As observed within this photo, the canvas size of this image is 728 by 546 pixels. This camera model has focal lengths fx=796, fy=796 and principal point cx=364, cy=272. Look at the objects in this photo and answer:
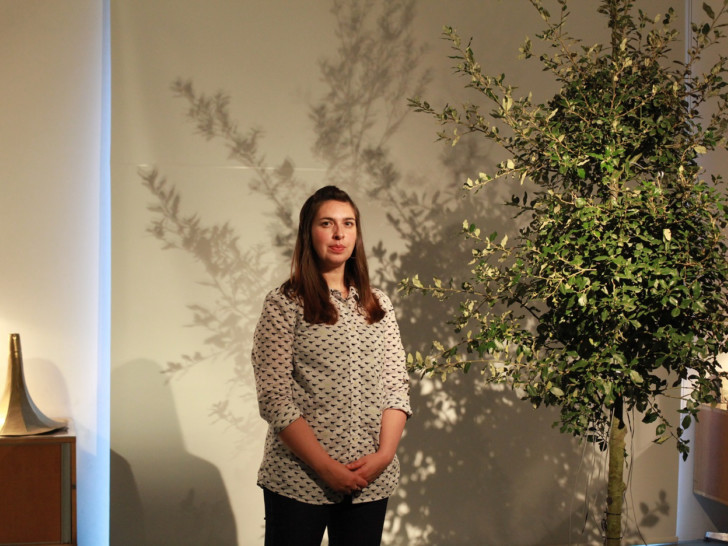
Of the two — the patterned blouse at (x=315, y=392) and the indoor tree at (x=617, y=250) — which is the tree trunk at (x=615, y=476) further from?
the patterned blouse at (x=315, y=392)

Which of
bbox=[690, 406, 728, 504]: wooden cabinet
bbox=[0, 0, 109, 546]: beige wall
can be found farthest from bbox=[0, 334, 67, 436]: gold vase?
bbox=[690, 406, 728, 504]: wooden cabinet

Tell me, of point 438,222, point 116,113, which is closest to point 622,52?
point 438,222

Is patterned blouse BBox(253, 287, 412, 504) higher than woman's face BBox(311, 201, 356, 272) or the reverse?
the reverse

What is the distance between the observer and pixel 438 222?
11.9ft

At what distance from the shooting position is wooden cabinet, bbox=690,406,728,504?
3725 millimetres

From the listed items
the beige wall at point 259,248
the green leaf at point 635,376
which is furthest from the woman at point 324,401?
the beige wall at point 259,248

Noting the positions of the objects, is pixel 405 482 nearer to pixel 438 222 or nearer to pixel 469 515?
pixel 469 515

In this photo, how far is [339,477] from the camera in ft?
6.59

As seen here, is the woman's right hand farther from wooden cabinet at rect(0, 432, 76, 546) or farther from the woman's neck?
wooden cabinet at rect(0, 432, 76, 546)

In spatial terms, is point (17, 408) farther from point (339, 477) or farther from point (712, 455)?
point (712, 455)

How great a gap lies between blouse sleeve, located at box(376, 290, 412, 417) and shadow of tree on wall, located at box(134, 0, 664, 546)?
130 cm

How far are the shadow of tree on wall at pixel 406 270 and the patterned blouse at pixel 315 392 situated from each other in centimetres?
130

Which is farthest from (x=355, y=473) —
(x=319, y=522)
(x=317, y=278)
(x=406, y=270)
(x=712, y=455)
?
(x=712, y=455)

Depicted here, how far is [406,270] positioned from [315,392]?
1588 mm
